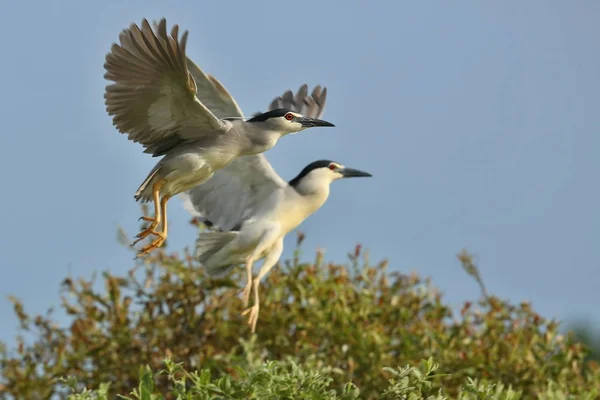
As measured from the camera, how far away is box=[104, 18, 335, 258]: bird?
4.68m

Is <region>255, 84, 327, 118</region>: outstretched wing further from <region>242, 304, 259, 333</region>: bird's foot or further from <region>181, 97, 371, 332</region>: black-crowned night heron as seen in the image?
<region>242, 304, 259, 333</region>: bird's foot

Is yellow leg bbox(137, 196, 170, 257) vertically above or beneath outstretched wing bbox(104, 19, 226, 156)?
beneath

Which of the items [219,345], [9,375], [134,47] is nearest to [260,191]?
[219,345]

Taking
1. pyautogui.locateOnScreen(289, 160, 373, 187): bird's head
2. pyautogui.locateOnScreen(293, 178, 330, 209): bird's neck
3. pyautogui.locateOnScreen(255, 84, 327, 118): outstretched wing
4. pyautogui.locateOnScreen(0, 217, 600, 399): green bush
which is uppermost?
pyautogui.locateOnScreen(255, 84, 327, 118): outstretched wing

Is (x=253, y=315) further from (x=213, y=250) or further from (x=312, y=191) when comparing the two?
(x=312, y=191)

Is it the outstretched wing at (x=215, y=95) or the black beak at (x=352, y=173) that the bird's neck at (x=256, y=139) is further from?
the black beak at (x=352, y=173)

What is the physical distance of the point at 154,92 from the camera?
4887 mm

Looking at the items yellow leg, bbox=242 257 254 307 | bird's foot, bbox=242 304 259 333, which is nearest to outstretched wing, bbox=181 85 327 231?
yellow leg, bbox=242 257 254 307

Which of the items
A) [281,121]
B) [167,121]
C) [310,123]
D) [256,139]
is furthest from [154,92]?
[310,123]

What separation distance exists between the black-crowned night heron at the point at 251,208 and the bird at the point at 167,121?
181cm

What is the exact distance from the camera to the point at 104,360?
23.3 ft

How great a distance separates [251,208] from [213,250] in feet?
1.33

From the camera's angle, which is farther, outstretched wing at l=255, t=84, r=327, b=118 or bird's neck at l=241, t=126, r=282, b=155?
outstretched wing at l=255, t=84, r=327, b=118

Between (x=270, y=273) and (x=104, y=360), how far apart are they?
1.27 m
